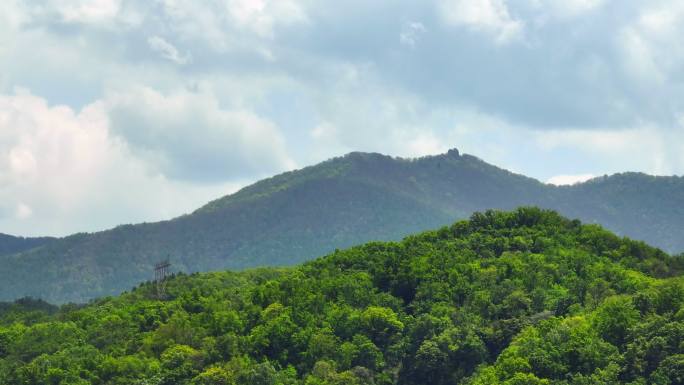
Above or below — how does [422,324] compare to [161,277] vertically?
below

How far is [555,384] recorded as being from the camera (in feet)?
337

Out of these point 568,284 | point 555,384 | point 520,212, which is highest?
point 520,212

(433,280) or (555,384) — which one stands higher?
(433,280)

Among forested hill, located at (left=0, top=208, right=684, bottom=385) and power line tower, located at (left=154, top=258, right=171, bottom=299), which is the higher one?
power line tower, located at (left=154, top=258, right=171, bottom=299)

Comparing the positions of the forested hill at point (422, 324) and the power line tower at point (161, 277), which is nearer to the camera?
the forested hill at point (422, 324)

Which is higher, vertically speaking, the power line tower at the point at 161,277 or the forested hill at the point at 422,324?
the power line tower at the point at 161,277

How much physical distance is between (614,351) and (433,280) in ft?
109

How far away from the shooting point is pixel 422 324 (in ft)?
402

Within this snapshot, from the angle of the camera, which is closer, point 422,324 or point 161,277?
point 422,324

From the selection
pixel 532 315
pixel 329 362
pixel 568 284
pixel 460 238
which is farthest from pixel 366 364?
pixel 460 238

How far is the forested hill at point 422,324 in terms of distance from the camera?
10738 centimetres

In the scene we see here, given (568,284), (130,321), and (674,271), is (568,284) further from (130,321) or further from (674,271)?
(130,321)

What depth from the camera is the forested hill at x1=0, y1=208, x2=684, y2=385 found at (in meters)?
107

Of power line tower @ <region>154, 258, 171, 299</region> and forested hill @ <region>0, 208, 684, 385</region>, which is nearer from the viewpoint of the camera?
forested hill @ <region>0, 208, 684, 385</region>
